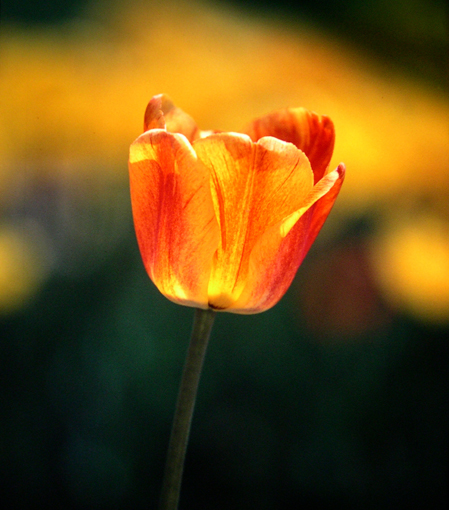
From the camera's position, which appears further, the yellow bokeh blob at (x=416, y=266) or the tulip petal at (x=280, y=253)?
the yellow bokeh blob at (x=416, y=266)

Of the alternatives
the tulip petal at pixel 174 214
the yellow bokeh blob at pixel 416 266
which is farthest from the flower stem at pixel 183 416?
the yellow bokeh blob at pixel 416 266

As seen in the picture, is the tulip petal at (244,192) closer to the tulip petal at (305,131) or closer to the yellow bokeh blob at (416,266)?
the tulip petal at (305,131)

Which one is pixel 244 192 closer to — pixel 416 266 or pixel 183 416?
pixel 183 416

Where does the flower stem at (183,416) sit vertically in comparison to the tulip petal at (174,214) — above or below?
below

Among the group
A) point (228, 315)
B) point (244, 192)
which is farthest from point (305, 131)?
point (228, 315)

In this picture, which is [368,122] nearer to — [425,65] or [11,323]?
[425,65]

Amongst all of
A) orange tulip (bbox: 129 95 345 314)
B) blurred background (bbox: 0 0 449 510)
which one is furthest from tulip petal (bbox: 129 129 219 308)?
blurred background (bbox: 0 0 449 510)

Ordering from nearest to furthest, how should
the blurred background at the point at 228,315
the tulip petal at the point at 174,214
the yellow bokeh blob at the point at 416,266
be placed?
the tulip petal at the point at 174,214 < the blurred background at the point at 228,315 < the yellow bokeh blob at the point at 416,266

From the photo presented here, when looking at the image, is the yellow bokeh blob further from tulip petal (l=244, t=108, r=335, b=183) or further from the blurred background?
tulip petal (l=244, t=108, r=335, b=183)
